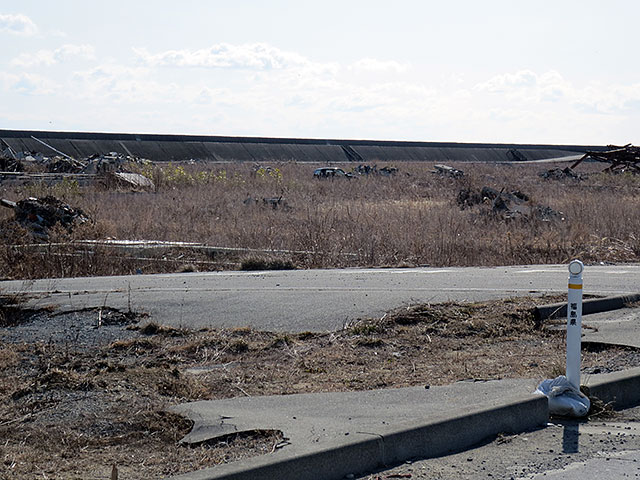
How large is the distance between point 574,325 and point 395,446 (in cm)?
201

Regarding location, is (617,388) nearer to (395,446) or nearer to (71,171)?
(395,446)

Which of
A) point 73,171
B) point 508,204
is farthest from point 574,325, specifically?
point 73,171

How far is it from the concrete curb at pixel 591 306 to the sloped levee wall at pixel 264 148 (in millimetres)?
56656

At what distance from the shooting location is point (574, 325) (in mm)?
6449

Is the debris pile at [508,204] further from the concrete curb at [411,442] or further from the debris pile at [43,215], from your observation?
the concrete curb at [411,442]

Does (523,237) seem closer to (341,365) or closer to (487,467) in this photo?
(341,365)

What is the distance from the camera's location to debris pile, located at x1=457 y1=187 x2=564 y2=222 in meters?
24.4

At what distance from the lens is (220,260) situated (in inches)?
686

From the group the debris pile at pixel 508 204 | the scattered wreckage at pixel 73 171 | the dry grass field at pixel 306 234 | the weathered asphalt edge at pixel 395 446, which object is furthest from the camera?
the scattered wreckage at pixel 73 171

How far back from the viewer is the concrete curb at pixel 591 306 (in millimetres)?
9688

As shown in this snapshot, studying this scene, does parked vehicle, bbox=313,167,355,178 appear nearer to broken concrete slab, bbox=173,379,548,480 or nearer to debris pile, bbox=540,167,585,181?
debris pile, bbox=540,167,585,181

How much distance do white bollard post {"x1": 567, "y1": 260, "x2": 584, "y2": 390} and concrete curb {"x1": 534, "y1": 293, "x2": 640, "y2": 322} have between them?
10.4 feet

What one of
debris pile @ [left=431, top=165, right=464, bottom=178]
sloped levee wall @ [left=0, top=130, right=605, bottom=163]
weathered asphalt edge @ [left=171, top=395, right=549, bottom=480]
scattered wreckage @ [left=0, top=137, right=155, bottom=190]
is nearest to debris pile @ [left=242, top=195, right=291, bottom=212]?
scattered wreckage @ [left=0, top=137, right=155, bottom=190]

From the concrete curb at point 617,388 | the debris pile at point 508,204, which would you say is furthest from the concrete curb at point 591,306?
the debris pile at point 508,204
